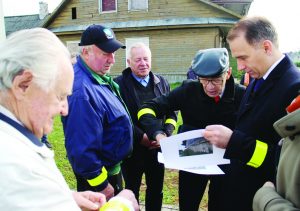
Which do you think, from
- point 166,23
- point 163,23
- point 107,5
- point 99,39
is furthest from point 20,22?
point 99,39

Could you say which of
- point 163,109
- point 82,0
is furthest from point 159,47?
point 163,109

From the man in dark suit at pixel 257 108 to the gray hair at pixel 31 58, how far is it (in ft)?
4.09

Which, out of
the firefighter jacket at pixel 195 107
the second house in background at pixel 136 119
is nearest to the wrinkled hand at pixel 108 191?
the firefighter jacket at pixel 195 107

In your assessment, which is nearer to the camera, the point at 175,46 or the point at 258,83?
the point at 258,83

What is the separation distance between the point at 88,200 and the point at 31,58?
2.58 ft

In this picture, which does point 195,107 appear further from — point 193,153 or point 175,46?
point 175,46

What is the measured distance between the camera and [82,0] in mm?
18641

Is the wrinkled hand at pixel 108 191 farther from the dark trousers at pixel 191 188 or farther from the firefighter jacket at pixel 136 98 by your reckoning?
the firefighter jacket at pixel 136 98

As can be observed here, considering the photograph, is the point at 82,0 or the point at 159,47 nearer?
the point at 159,47

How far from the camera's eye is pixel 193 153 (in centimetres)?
228

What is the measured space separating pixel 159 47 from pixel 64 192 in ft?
54.0

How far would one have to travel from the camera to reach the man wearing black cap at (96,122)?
2.29m

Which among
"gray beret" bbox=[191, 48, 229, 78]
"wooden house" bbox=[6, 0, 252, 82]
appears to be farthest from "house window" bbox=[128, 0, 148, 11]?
"gray beret" bbox=[191, 48, 229, 78]

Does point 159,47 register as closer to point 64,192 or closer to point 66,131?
point 66,131
